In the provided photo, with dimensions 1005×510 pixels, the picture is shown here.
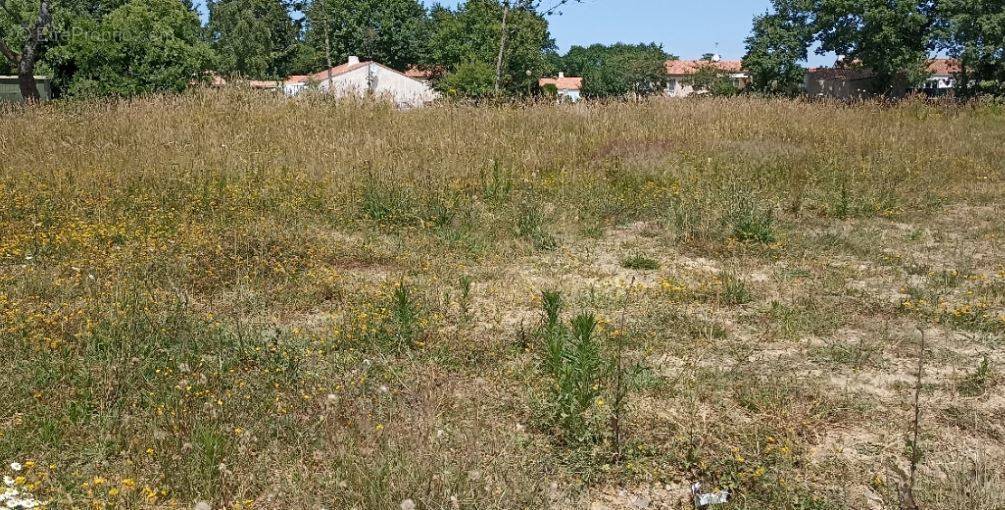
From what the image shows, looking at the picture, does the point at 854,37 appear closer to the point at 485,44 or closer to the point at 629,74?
the point at 485,44

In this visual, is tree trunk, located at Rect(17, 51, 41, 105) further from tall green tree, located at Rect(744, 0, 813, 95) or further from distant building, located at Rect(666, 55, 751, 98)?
distant building, located at Rect(666, 55, 751, 98)

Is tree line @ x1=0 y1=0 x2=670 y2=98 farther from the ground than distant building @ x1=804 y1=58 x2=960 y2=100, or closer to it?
farther from the ground

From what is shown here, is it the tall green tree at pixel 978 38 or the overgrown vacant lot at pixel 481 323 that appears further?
the tall green tree at pixel 978 38

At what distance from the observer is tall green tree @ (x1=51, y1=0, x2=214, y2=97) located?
87.3 feet

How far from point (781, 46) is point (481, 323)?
48897 millimetres

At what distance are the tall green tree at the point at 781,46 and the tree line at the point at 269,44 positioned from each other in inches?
327

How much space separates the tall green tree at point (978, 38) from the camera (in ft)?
124

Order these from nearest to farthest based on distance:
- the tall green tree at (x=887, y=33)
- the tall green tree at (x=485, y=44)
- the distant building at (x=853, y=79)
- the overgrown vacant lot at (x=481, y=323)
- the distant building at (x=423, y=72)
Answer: the overgrown vacant lot at (x=481, y=323), the tall green tree at (x=887, y=33), the distant building at (x=853, y=79), the tall green tree at (x=485, y=44), the distant building at (x=423, y=72)

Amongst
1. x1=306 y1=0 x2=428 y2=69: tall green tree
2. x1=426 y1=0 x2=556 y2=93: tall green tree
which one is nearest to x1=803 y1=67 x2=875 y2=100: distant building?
x1=426 y1=0 x2=556 y2=93: tall green tree

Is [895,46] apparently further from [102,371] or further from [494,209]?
[102,371]

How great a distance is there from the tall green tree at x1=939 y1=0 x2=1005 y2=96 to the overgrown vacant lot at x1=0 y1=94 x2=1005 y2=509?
3343cm

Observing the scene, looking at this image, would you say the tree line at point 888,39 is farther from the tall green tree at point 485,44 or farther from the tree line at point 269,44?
the tall green tree at point 485,44

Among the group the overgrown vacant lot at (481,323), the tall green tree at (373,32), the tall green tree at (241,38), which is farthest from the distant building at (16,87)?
the tall green tree at (373,32)

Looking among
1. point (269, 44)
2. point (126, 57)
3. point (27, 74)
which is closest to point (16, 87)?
point (126, 57)
